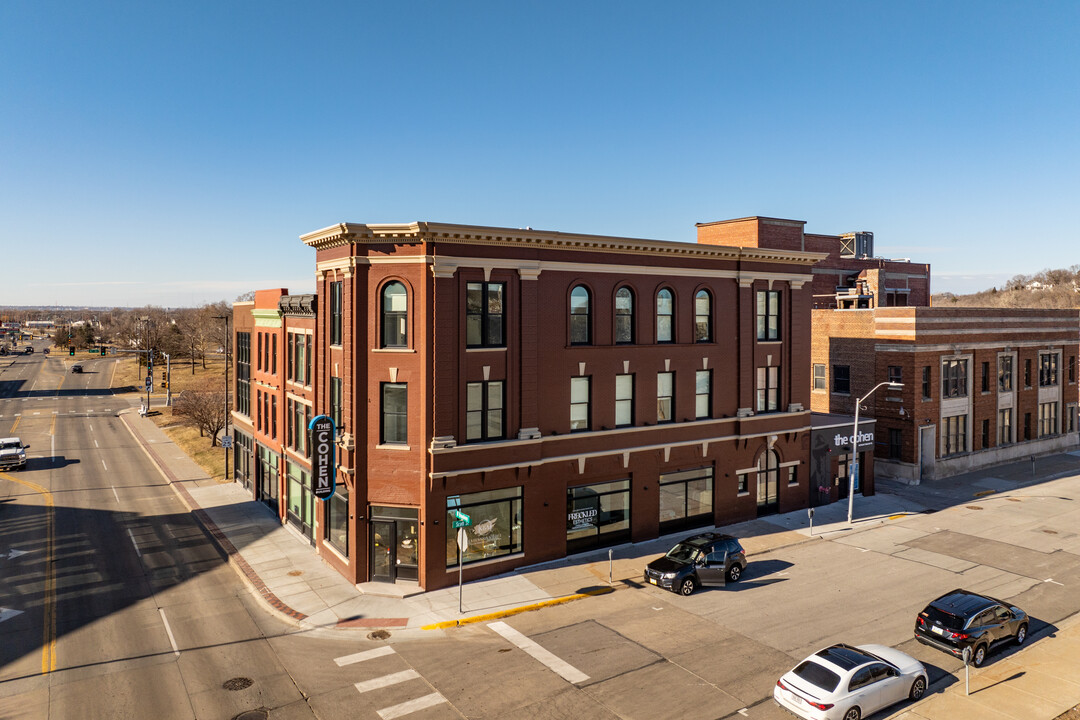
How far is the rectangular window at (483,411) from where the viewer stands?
2620 centimetres

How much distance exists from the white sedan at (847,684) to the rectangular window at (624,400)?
46.8ft

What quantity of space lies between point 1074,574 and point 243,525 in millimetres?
38275

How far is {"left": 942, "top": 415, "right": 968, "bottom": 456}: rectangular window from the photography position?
45.8 m

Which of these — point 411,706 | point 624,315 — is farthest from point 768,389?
point 411,706

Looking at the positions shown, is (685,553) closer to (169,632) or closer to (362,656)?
(362,656)

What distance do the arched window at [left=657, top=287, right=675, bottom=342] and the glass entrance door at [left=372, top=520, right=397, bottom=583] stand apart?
49.3 ft

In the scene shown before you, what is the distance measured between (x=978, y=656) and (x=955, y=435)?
1251 inches

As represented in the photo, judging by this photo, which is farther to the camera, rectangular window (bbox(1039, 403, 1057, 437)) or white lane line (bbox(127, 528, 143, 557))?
rectangular window (bbox(1039, 403, 1057, 437))

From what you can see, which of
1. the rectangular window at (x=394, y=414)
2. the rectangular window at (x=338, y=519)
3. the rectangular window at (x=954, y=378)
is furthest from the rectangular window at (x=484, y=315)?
the rectangular window at (x=954, y=378)

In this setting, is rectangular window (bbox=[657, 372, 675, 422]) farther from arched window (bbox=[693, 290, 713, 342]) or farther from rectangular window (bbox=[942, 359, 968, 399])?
rectangular window (bbox=[942, 359, 968, 399])

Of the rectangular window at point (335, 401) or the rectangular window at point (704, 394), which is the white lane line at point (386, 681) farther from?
the rectangular window at point (704, 394)

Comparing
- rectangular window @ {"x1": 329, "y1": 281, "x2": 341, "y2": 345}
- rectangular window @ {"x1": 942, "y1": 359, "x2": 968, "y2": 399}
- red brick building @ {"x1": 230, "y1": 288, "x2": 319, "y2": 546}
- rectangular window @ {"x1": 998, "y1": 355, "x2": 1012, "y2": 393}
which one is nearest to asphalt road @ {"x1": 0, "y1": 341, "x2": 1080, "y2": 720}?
red brick building @ {"x1": 230, "y1": 288, "x2": 319, "y2": 546}

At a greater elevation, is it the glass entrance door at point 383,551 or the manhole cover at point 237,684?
the glass entrance door at point 383,551

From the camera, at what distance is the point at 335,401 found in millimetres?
27625
